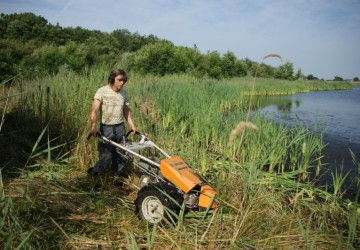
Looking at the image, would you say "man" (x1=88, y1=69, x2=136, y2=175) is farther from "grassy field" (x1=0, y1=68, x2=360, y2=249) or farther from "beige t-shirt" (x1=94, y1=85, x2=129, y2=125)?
"grassy field" (x1=0, y1=68, x2=360, y2=249)

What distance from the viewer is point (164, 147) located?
14.3 feet

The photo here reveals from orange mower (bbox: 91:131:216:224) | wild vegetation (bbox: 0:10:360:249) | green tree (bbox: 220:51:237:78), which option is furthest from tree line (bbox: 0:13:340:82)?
orange mower (bbox: 91:131:216:224)

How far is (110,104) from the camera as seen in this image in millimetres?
3621

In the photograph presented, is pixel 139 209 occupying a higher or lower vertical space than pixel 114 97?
lower

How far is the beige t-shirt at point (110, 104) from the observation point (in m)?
3.59

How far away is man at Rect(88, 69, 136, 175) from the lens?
11.6 ft

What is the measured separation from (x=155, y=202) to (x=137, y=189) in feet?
3.23

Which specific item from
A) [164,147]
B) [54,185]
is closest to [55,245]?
[54,185]

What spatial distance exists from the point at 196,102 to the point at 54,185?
4.25 metres

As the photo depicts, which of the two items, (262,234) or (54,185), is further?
(54,185)

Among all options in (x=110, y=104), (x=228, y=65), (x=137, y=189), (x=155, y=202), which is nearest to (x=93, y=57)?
(x=110, y=104)

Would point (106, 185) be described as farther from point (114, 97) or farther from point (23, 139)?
point (23, 139)

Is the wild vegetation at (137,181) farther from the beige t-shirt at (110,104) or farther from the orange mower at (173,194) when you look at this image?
the beige t-shirt at (110,104)

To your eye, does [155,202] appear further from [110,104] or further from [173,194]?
[110,104]
